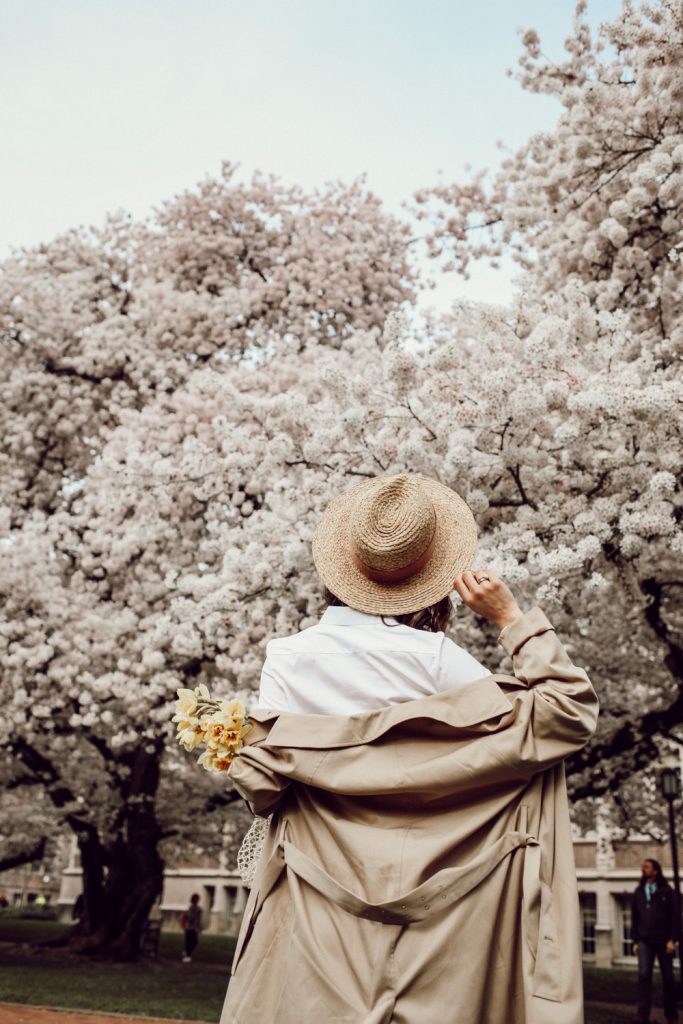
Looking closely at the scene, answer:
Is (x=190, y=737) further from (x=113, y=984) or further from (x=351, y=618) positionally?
(x=113, y=984)

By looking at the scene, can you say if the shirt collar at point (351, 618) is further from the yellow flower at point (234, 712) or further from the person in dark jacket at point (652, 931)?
the person in dark jacket at point (652, 931)

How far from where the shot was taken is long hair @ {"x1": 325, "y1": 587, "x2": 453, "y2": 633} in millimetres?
2729

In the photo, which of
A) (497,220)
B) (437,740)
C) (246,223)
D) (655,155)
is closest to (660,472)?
(655,155)

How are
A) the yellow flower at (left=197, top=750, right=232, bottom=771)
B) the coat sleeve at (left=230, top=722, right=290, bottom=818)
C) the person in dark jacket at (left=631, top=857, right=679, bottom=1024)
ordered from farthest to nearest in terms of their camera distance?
the person in dark jacket at (left=631, top=857, right=679, bottom=1024) < the yellow flower at (left=197, top=750, right=232, bottom=771) < the coat sleeve at (left=230, top=722, right=290, bottom=818)

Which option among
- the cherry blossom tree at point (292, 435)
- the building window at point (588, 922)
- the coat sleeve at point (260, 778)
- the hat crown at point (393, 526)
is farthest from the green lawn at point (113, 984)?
the building window at point (588, 922)

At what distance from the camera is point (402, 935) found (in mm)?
2148

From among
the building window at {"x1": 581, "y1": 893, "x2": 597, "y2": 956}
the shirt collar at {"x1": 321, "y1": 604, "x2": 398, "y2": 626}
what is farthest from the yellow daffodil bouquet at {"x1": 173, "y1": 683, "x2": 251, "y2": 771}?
the building window at {"x1": 581, "y1": 893, "x2": 597, "y2": 956}

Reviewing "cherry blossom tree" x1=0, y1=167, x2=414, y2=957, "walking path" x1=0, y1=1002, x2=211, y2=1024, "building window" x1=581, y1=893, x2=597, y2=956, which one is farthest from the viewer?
"building window" x1=581, y1=893, x2=597, y2=956

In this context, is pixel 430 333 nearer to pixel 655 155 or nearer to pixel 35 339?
pixel 35 339

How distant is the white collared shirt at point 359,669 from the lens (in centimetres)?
250

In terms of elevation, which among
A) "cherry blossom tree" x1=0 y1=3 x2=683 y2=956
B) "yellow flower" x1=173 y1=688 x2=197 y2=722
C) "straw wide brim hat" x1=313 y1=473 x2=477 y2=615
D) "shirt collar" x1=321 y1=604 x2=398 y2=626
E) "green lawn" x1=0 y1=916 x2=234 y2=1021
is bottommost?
"green lawn" x1=0 y1=916 x2=234 y2=1021

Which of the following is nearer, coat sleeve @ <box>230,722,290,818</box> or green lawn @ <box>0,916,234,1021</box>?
coat sleeve @ <box>230,722,290,818</box>

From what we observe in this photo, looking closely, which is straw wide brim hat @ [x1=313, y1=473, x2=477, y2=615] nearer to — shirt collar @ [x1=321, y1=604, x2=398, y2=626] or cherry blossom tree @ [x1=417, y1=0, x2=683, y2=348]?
shirt collar @ [x1=321, y1=604, x2=398, y2=626]

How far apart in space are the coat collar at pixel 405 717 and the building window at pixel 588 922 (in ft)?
103
